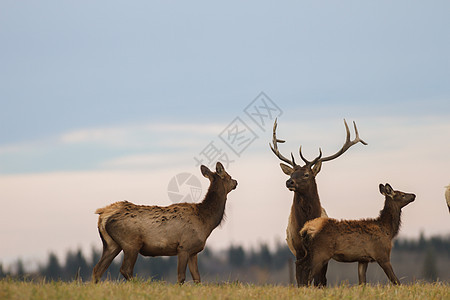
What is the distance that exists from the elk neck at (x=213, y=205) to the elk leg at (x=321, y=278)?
2095 mm

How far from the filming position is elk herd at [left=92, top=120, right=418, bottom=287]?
36.4 feet

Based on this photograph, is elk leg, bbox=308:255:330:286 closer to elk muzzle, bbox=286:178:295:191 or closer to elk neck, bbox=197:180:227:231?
elk muzzle, bbox=286:178:295:191

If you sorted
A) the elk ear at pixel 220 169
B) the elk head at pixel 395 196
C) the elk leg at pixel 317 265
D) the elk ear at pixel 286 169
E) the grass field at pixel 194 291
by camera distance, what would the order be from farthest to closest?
the elk ear at pixel 286 169
the elk head at pixel 395 196
the elk ear at pixel 220 169
the elk leg at pixel 317 265
the grass field at pixel 194 291

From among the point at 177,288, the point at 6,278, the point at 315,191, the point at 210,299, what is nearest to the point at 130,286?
the point at 177,288

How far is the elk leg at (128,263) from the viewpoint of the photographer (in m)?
11.0

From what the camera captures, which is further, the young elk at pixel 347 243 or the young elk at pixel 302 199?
the young elk at pixel 302 199

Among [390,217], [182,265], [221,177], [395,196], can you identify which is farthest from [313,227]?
[182,265]

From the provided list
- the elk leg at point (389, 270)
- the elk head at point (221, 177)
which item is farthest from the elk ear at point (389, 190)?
the elk head at point (221, 177)

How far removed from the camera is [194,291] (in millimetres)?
9062

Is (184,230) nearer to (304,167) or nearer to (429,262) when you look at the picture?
(304,167)

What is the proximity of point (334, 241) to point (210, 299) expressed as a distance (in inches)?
132

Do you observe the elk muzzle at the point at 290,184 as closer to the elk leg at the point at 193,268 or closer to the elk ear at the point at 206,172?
the elk ear at the point at 206,172

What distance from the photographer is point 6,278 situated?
995 centimetres

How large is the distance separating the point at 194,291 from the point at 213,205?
10.1 feet
